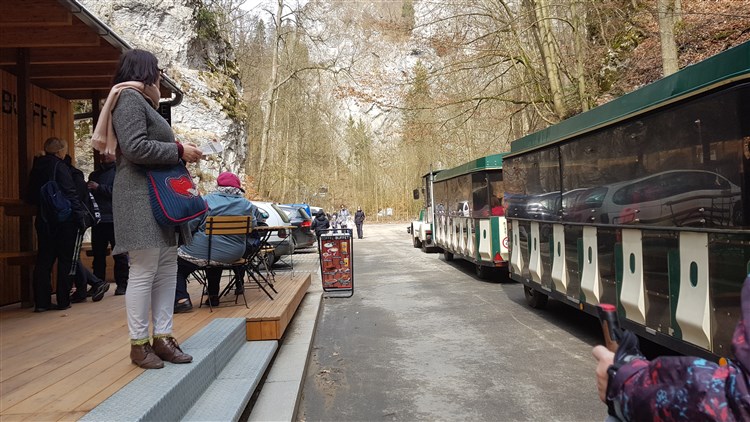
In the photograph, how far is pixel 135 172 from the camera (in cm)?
357

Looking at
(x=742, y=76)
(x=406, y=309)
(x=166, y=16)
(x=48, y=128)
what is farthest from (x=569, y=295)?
(x=166, y=16)

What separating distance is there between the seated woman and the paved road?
1456 mm

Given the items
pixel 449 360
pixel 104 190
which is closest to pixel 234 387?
pixel 449 360

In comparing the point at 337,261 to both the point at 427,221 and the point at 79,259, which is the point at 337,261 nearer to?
the point at 79,259

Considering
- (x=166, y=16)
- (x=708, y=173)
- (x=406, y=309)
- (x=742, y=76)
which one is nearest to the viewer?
(x=742, y=76)

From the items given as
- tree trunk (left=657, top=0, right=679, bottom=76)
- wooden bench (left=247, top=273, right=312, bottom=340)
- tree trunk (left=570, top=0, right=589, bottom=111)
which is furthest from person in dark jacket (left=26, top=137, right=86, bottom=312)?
tree trunk (left=570, top=0, right=589, bottom=111)

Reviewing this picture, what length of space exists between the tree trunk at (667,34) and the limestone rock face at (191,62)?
16730 mm

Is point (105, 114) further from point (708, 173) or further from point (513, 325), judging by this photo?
point (513, 325)

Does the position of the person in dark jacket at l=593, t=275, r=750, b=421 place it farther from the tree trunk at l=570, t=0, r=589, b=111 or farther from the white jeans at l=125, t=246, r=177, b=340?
the tree trunk at l=570, t=0, r=589, b=111

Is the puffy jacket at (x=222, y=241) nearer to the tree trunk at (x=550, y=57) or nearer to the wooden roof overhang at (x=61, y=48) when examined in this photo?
the wooden roof overhang at (x=61, y=48)

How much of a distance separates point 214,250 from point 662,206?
178 inches

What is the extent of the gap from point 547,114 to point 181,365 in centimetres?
1499

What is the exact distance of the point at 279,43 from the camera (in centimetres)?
2728

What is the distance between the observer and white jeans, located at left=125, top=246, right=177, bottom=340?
3.56 meters
